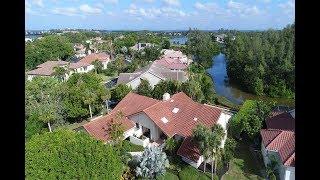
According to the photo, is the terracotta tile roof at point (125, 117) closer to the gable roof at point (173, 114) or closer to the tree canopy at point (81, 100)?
the gable roof at point (173, 114)

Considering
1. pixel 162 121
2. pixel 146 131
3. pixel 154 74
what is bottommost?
pixel 146 131

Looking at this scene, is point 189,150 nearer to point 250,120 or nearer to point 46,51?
point 250,120

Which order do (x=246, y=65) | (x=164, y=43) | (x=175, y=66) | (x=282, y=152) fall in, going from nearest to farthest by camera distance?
(x=282, y=152) < (x=246, y=65) < (x=175, y=66) < (x=164, y=43)

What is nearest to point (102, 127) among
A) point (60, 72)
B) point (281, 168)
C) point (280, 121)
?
point (281, 168)

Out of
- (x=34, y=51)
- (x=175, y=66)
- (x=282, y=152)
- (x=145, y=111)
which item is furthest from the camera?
(x=34, y=51)
